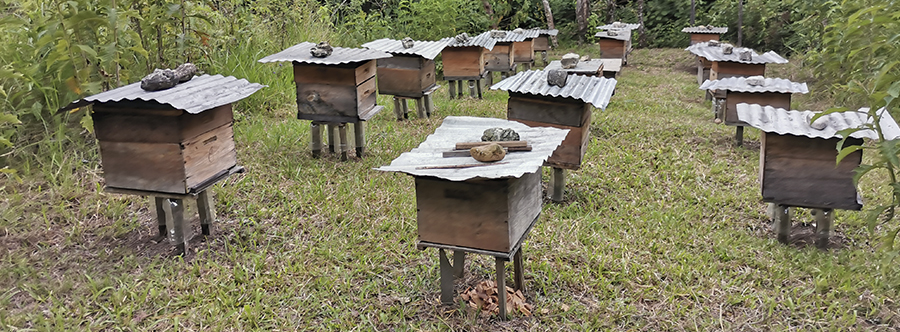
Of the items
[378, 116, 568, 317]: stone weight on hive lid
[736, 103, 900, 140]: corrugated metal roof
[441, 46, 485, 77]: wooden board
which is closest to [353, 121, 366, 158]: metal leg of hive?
[378, 116, 568, 317]: stone weight on hive lid

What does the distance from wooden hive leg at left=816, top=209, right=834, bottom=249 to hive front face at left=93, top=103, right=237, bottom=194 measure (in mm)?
4437

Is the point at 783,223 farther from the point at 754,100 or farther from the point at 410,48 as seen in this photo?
the point at 410,48

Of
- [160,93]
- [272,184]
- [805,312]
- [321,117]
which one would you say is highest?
[160,93]

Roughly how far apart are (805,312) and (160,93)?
13.7ft

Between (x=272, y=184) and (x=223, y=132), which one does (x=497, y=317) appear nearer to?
(x=223, y=132)

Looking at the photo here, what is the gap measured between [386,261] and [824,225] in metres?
3.24

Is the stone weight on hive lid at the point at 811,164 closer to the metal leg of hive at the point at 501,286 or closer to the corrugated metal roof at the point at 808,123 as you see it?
the corrugated metal roof at the point at 808,123

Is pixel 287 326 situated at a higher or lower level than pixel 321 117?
lower

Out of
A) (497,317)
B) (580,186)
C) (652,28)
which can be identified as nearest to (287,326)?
(497,317)

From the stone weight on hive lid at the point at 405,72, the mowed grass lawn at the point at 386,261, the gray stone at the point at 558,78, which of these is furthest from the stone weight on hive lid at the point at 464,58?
the gray stone at the point at 558,78

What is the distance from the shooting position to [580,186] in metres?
6.11

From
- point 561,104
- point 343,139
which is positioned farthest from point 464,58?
point 561,104

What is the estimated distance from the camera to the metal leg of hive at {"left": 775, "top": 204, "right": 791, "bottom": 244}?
15.7 ft

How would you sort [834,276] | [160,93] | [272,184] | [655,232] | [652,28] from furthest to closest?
[652,28] → [272,184] → [655,232] → [834,276] → [160,93]
